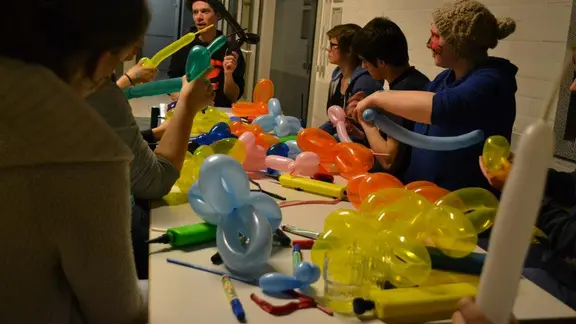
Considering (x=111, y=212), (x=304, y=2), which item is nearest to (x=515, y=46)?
(x=111, y=212)

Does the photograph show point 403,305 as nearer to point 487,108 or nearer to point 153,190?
point 153,190

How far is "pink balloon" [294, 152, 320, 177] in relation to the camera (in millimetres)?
1773

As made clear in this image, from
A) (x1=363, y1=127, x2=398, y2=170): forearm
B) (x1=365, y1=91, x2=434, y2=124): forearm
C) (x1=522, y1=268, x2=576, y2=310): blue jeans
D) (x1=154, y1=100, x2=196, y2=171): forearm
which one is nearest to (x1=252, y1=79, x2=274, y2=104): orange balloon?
(x1=363, y1=127, x2=398, y2=170): forearm

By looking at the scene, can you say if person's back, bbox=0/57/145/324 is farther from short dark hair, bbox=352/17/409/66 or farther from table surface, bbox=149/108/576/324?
short dark hair, bbox=352/17/409/66

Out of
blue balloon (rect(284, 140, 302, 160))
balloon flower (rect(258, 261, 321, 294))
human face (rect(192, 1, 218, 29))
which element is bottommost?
balloon flower (rect(258, 261, 321, 294))

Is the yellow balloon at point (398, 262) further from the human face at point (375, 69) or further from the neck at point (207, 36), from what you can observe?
the neck at point (207, 36)

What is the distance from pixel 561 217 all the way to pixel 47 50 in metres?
1.18

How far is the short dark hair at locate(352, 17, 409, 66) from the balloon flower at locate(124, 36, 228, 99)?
0.66 m

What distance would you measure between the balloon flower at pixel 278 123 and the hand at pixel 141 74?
49 centimetres

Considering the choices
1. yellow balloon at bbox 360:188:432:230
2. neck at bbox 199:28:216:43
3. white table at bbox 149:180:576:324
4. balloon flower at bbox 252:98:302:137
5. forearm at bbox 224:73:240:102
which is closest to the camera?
white table at bbox 149:180:576:324

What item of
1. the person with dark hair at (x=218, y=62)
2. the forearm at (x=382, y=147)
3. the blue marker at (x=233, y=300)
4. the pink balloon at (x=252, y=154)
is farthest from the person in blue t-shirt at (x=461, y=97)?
the person with dark hair at (x=218, y=62)

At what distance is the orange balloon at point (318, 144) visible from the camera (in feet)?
6.47

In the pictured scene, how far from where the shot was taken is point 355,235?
1065 mm

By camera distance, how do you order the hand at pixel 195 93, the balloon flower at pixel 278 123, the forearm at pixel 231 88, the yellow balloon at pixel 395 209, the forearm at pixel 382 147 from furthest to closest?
the forearm at pixel 231 88, the balloon flower at pixel 278 123, the forearm at pixel 382 147, the hand at pixel 195 93, the yellow balloon at pixel 395 209
